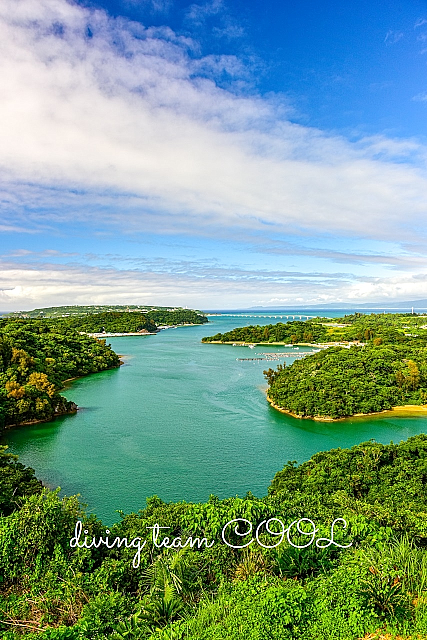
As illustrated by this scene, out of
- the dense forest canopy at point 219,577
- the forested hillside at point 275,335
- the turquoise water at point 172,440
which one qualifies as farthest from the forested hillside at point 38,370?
the forested hillside at point 275,335

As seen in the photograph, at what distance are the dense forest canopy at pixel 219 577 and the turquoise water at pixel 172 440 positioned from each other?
5313 mm

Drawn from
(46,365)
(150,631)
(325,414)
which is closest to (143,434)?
(325,414)

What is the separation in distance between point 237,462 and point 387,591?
1109 cm

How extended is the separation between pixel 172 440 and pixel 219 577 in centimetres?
1255

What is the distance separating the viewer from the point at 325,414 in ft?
66.1

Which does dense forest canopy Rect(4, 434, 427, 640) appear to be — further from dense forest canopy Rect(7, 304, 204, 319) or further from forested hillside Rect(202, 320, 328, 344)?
dense forest canopy Rect(7, 304, 204, 319)

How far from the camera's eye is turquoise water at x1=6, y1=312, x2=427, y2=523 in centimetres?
1264

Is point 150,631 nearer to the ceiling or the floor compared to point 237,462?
nearer to the ceiling

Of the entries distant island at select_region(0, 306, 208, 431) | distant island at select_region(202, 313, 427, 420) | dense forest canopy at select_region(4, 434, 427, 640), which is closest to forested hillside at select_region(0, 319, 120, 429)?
distant island at select_region(0, 306, 208, 431)

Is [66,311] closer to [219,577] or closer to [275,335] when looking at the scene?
[275,335]

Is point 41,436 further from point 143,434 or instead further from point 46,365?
point 46,365

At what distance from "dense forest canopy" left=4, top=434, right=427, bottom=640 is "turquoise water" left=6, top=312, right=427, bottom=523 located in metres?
5.31

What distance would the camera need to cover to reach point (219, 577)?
490 centimetres

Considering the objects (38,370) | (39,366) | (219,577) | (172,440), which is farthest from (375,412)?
(39,366)
